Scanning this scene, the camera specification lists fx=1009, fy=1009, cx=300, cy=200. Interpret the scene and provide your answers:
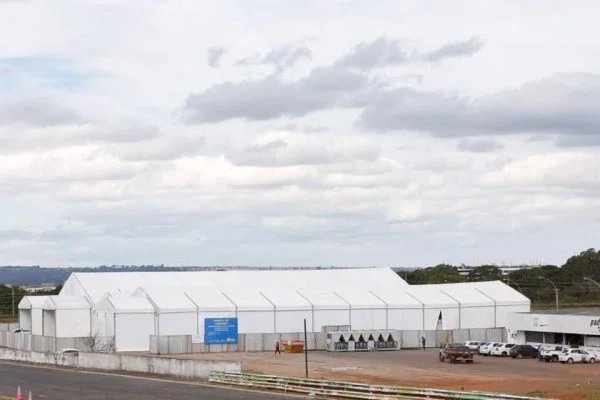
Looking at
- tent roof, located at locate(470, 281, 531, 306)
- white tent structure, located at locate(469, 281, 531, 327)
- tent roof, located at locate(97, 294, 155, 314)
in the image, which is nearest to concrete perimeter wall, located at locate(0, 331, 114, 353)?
tent roof, located at locate(97, 294, 155, 314)

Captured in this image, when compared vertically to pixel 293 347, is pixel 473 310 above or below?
above

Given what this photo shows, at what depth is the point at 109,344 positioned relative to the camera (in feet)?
305

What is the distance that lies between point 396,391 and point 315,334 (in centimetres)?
4824

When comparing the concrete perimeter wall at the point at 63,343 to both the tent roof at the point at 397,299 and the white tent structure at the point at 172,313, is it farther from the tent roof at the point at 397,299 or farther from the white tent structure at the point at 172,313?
the tent roof at the point at 397,299

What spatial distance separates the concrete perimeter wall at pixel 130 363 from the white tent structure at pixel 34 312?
884 centimetres

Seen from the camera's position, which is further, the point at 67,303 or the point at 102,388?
the point at 67,303

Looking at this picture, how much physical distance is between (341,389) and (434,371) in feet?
72.7

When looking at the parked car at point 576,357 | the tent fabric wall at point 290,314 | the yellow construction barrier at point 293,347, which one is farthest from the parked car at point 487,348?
the tent fabric wall at point 290,314

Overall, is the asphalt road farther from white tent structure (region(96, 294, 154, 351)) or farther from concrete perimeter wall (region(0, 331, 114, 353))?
white tent structure (region(96, 294, 154, 351))

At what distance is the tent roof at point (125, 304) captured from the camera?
9356cm

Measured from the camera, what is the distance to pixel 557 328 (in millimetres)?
94750

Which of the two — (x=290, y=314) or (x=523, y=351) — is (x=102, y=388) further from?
(x=523, y=351)

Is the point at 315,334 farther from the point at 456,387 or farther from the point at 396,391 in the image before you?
the point at 396,391

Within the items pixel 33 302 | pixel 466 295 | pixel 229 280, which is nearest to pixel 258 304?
pixel 229 280
